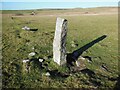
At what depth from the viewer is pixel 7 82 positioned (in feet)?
55.0

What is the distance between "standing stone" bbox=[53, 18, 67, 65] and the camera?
733 inches

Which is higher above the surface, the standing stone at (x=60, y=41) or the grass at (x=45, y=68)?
the standing stone at (x=60, y=41)

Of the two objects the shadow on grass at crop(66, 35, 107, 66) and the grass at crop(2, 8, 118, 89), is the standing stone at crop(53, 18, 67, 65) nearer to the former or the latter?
the grass at crop(2, 8, 118, 89)

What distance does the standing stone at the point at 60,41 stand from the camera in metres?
18.6

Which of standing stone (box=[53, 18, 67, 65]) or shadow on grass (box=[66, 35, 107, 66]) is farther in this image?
shadow on grass (box=[66, 35, 107, 66])

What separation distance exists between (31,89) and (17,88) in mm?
1089

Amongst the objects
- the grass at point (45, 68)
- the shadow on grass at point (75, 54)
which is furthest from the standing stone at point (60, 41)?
the shadow on grass at point (75, 54)

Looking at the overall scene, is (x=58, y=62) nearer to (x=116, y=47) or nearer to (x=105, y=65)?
(x=105, y=65)

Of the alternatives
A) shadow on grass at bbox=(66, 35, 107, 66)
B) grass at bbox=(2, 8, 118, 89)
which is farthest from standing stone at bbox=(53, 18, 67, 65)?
shadow on grass at bbox=(66, 35, 107, 66)

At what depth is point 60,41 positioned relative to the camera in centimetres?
1897

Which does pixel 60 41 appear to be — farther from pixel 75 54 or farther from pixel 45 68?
pixel 75 54

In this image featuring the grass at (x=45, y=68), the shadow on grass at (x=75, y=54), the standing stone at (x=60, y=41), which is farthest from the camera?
the shadow on grass at (x=75, y=54)

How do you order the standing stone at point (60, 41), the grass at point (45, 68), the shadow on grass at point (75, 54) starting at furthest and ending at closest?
the shadow on grass at point (75, 54) < the standing stone at point (60, 41) < the grass at point (45, 68)

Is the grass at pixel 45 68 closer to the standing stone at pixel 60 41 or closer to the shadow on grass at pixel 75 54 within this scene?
the shadow on grass at pixel 75 54
